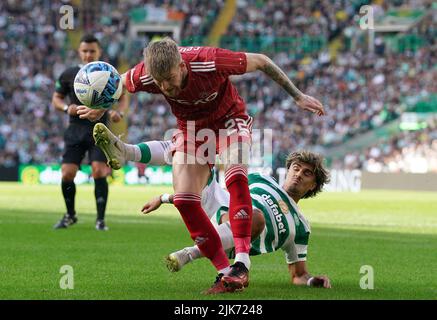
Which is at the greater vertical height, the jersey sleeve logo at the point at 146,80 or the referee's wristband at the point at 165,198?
the jersey sleeve logo at the point at 146,80

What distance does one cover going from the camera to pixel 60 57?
113 ft

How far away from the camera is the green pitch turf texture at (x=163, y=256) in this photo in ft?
20.6

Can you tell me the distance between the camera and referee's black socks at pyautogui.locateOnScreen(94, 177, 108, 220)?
1170cm

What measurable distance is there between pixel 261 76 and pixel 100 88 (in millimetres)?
A: 27180

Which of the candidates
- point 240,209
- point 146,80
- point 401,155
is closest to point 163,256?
point 240,209

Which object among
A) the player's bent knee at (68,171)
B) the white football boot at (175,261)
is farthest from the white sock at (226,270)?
the player's bent knee at (68,171)

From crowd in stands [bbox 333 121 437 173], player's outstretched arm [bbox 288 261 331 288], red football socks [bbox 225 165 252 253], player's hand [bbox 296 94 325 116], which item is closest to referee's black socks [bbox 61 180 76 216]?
player's outstretched arm [bbox 288 261 331 288]

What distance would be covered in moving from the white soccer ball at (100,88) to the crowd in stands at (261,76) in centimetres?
2284

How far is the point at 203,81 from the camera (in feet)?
20.6

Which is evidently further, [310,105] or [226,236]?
[226,236]

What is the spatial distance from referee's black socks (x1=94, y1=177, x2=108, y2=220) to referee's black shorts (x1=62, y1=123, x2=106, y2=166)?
32 centimetres

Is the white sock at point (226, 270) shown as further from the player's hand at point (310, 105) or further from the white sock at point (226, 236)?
the player's hand at point (310, 105)

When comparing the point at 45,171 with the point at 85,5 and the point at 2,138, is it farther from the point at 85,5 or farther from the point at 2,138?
the point at 85,5

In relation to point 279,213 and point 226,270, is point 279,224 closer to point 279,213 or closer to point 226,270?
point 279,213
